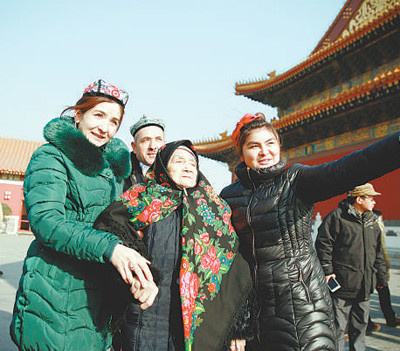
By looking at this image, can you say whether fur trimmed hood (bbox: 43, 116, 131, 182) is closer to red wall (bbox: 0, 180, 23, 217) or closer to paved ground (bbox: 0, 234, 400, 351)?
paved ground (bbox: 0, 234, 400, 351)

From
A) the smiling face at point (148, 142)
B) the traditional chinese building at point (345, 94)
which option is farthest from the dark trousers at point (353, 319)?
the traditional chinese building at point (345, 94)

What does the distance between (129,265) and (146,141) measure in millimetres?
1404

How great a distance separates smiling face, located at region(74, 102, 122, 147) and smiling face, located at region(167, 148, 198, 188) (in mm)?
344

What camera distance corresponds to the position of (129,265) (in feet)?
3.72

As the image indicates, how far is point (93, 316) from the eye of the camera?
132 centimetres

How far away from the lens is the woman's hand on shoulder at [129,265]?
A: 1122 millimetres

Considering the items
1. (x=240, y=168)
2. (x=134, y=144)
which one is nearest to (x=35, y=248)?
(x=240, y=168)

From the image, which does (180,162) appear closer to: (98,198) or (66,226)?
(98,198)

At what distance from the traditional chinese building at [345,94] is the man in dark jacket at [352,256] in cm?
527

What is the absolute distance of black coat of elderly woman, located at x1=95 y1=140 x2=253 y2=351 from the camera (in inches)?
54.0

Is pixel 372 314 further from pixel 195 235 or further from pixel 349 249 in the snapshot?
pixel 195 235

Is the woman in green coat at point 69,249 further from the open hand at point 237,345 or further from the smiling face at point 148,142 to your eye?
the smiling face at point 148,142

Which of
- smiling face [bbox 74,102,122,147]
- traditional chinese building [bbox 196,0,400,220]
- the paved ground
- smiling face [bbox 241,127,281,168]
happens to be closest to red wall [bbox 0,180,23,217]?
traditional chinese building [bbox 196,0,400,220]

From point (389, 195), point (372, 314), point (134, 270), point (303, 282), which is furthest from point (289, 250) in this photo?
point (389, 195)
